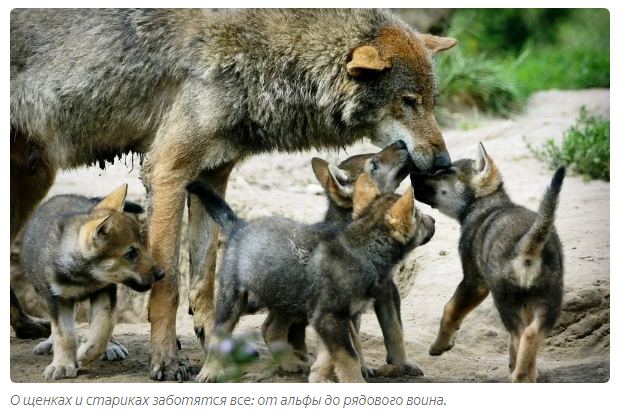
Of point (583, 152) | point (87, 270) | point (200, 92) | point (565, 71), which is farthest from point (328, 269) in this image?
point (565, 71)

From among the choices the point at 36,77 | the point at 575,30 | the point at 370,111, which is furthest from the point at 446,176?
the point at 575,30

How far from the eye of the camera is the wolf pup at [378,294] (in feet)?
19.2

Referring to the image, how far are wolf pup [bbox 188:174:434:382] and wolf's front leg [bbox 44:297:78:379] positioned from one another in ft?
3.10

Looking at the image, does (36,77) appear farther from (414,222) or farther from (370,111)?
(414,222)

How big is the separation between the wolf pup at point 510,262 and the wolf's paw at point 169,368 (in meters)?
1.65

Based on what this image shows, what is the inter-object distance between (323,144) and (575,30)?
14.9 metres

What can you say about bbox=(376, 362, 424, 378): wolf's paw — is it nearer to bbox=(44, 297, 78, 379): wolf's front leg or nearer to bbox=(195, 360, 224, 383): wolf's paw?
bbox=(195, 360, 224, 383): wolf's paw

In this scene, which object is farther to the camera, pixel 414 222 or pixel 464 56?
pixel 464 56

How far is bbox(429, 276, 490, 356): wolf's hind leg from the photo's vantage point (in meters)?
5.75

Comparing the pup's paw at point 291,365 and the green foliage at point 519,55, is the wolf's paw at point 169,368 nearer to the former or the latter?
the pup's paw at point 291,365

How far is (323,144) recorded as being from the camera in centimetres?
681

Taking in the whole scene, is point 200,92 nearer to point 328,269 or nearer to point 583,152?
point 328,269

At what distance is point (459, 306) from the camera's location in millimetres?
5777

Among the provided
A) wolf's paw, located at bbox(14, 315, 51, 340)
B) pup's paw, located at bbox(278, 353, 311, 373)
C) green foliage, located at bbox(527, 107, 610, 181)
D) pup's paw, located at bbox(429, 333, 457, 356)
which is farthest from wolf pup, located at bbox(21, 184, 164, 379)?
green foliage, located at bbox(527, 107, 610, 181)
